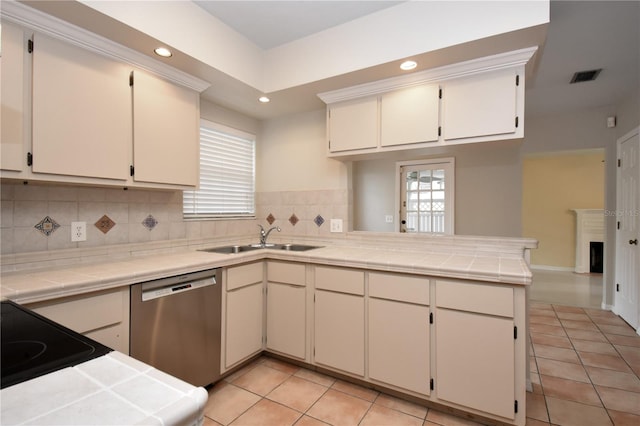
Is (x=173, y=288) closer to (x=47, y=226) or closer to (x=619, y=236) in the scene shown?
(x=47, y=226)

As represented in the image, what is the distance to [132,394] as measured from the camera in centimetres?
57

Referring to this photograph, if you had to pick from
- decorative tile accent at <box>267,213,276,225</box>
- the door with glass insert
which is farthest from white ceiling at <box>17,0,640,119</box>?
the door with glass insert

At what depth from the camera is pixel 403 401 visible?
1.97m

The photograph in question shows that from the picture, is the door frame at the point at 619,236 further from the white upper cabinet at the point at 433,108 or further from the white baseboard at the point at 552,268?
the white baseboard at the point at 552,268

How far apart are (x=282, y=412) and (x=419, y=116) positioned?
2.20 meters

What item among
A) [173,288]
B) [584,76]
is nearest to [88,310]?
[173,288]

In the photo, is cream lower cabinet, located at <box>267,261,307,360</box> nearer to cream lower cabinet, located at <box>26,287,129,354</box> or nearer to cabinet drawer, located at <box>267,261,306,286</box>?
cabinet drawer, located at <box>267,261,306,286</box>

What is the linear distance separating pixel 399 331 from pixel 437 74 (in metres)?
1.80

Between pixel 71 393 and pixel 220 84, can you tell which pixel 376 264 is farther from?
pixel 220 84

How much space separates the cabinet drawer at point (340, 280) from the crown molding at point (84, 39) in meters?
1.73

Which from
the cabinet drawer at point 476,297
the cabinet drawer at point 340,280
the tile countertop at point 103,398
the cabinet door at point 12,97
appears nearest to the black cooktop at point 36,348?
the tile countertop at point 103,398

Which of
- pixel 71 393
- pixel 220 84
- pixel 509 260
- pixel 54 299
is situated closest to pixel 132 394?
pixel 71 393

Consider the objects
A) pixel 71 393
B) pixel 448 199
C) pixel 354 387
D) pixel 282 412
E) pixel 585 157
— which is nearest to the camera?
pixel 71 393

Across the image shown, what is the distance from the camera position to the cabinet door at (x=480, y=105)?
1.96 metres
